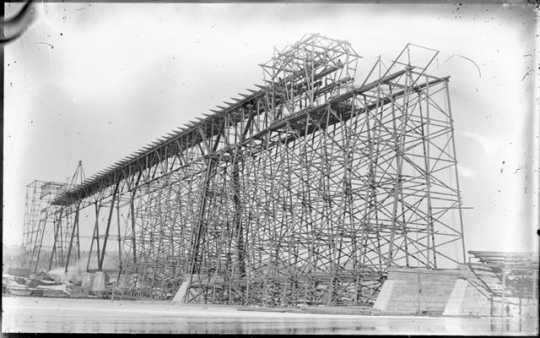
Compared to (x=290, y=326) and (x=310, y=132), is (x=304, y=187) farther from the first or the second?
(x=290, y=326)

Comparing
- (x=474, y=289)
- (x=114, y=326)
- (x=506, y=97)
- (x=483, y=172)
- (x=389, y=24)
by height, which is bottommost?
(x=114, y=326)

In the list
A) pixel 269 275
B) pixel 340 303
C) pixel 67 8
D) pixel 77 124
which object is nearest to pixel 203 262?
pixel 269 275

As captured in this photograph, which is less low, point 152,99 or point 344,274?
point 152,99

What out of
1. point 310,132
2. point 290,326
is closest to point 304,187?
point 310,132

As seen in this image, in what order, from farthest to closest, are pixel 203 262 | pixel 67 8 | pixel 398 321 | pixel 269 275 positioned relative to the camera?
pixel 203 262 < pixel 269 275 < pixel 67 8 < pixel 398 321

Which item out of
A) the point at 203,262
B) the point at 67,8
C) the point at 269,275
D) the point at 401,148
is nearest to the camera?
the point at 67,8

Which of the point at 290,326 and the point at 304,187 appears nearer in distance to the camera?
the point at 290,326

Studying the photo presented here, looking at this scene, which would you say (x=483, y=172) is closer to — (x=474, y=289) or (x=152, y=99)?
(x=474, y=289)

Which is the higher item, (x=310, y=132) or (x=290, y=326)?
(x=310, y=132)
